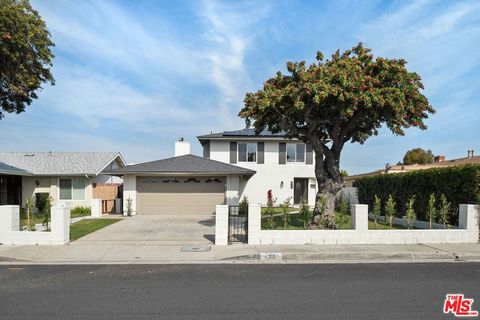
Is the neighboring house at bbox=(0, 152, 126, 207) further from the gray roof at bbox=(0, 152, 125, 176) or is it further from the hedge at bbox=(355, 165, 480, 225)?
the hedge at bbox=(355, 165, 480, 225)

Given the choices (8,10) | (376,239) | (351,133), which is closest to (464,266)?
(376,239)

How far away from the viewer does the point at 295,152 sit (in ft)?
90.7

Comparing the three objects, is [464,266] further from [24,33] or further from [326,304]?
[24,33]

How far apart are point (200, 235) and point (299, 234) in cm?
381

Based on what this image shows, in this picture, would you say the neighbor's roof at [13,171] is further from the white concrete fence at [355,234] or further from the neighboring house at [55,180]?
the white concrete fence at [355,234]

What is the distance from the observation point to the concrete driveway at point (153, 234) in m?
12.5

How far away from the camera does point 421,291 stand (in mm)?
6758

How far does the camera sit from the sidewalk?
9812 millimetres

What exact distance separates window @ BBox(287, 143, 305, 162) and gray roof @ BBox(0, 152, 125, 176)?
40.9 ft

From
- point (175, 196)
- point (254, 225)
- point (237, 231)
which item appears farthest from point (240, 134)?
point (254, 225)

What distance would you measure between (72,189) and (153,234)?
13707 millimetres

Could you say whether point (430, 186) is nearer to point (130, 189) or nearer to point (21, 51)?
point (130, 189)

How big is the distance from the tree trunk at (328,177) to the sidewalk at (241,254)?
2.87 meters

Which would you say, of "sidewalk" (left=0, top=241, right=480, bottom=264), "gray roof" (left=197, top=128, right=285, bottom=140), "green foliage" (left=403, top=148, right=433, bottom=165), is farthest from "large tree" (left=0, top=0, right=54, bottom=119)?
"green foliage" (left=403, top=148, right=433, bottom=165)
